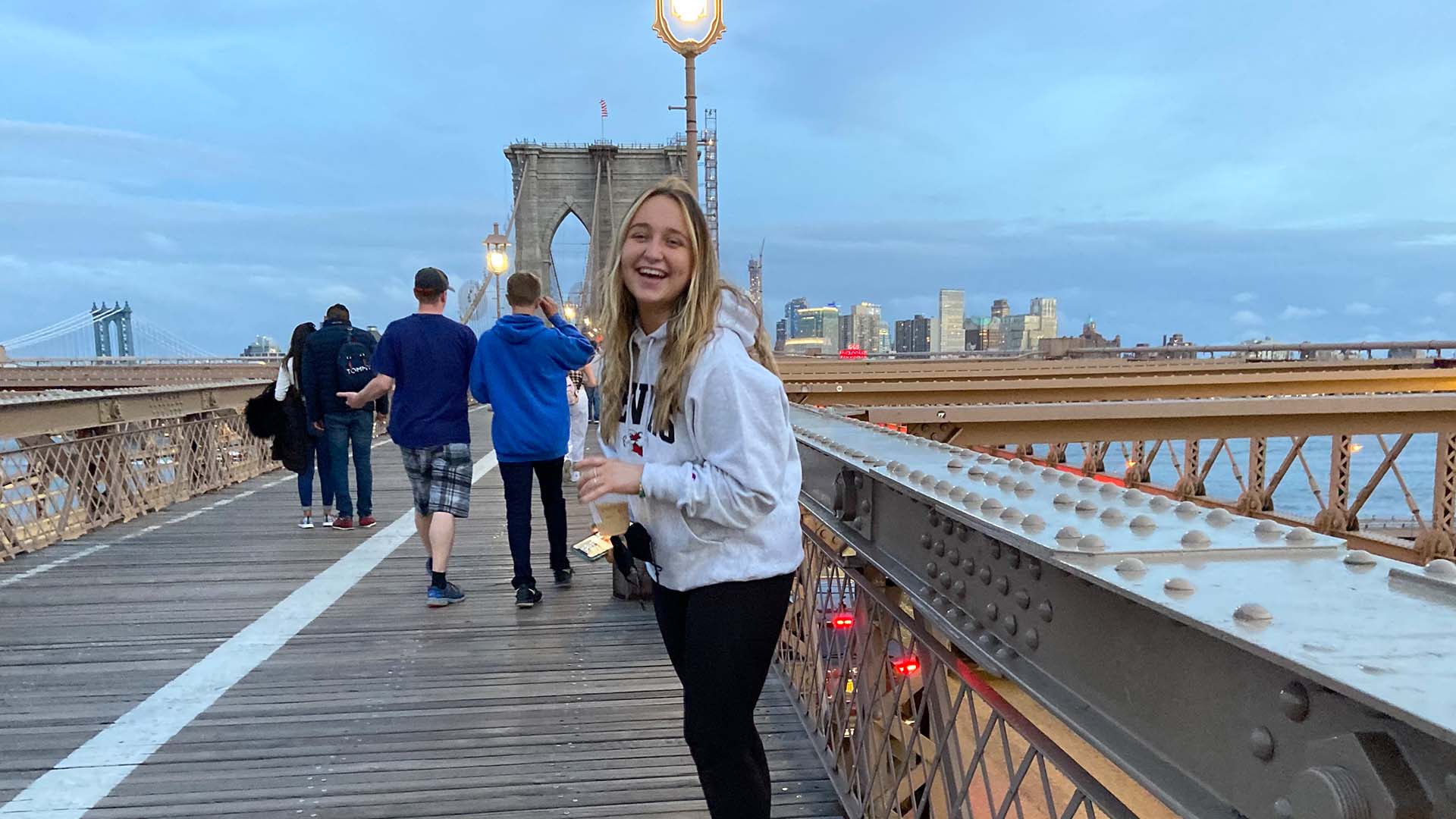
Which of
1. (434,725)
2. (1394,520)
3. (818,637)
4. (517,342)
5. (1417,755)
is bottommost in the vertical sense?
(1394,520)

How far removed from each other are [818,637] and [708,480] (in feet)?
5.85

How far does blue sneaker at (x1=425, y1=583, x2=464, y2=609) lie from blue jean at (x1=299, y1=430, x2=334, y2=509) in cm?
265

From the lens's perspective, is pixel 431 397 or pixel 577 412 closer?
pixel 431 397

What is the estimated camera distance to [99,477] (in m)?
7.74

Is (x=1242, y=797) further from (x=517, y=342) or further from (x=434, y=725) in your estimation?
(x=517, y=342)

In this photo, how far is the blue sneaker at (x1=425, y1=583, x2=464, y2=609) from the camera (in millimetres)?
5152

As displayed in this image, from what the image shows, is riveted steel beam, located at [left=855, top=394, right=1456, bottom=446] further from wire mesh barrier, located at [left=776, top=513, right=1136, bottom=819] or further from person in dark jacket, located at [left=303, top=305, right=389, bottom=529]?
person in dark jacket, located at [left=303, top=305, right=389, bottom=529]

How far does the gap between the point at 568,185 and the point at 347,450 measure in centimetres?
6949

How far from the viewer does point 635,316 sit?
225cm

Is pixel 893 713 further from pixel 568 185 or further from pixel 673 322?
pixel 568 185

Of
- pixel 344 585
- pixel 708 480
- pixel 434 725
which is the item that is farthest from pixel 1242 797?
pixel 344 585

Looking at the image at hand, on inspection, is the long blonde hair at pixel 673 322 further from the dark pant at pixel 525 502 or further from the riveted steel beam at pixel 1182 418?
the dark pant at pixel 525 502

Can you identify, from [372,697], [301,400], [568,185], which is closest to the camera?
[372,697]

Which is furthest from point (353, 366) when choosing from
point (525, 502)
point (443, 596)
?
point (525, 502)
